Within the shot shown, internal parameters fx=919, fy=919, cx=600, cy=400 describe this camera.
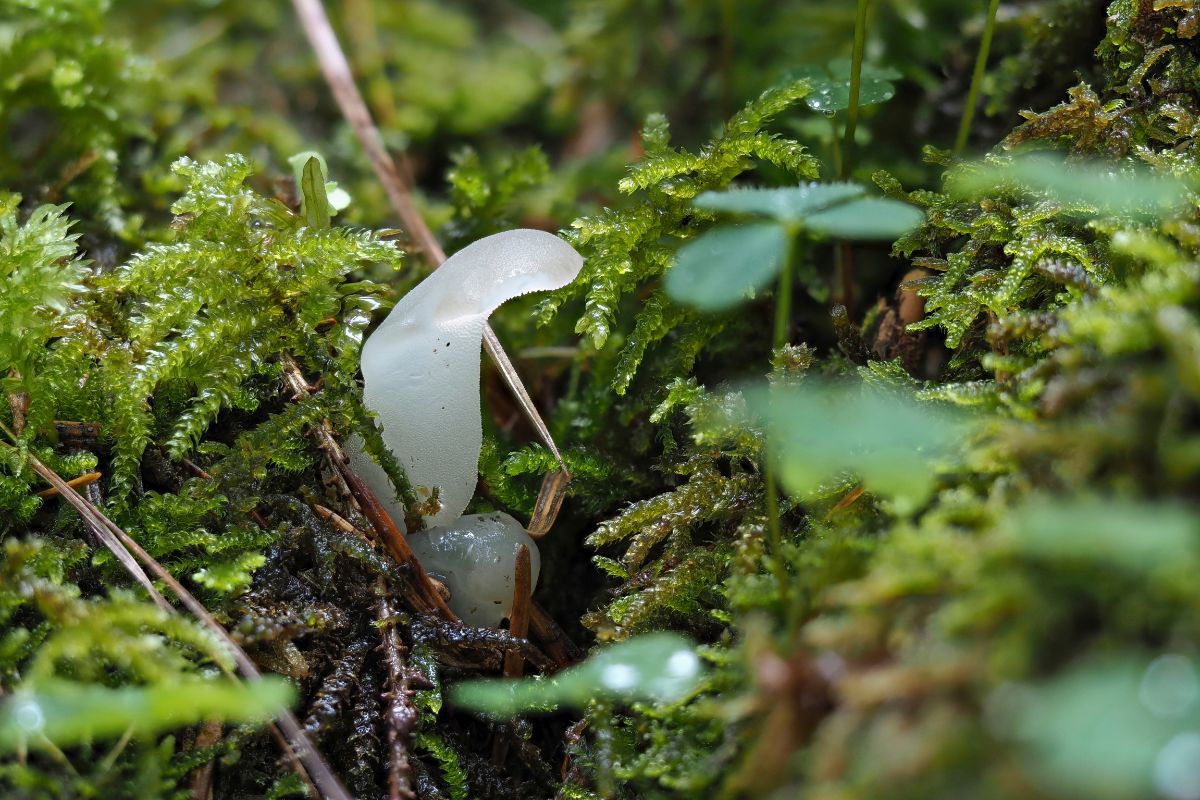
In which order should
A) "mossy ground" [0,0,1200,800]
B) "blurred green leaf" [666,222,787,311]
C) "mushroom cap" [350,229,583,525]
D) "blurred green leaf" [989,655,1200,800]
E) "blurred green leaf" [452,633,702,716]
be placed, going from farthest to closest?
"mushroom cap" [350,229,583,525] → "blurred green leaf" [666,222,787,311] → "blurred green leaf" [452,633,702,716] → "mossy ground" [0,0,1200,800] → "blurred green leaf" [989,655,1200,800]

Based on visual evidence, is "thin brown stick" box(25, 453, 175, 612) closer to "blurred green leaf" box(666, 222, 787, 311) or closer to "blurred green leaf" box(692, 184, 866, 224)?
"blurred green leaf" box(666, 222, 787, 311)

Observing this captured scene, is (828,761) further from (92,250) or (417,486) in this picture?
(92,250)

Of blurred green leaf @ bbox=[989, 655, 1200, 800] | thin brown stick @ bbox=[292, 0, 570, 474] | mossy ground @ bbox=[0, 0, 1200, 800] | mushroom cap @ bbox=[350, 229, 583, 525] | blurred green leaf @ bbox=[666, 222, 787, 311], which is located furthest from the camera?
thin brown stick @ bbox=[292, 0, 570, 474]

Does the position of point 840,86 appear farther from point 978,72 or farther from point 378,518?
point 378,518

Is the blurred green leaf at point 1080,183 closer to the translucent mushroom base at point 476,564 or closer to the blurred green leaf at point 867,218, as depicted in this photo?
the blurred green leaf at point 867,218

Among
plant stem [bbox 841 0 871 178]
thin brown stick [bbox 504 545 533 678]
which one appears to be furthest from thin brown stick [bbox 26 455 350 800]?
plant stem [bbox 841 0 871 178]

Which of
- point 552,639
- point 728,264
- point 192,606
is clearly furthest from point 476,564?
point 728,264

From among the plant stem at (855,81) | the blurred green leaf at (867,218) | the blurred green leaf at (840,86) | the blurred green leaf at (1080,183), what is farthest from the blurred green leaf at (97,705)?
the blurred green leaf at (840,86)
